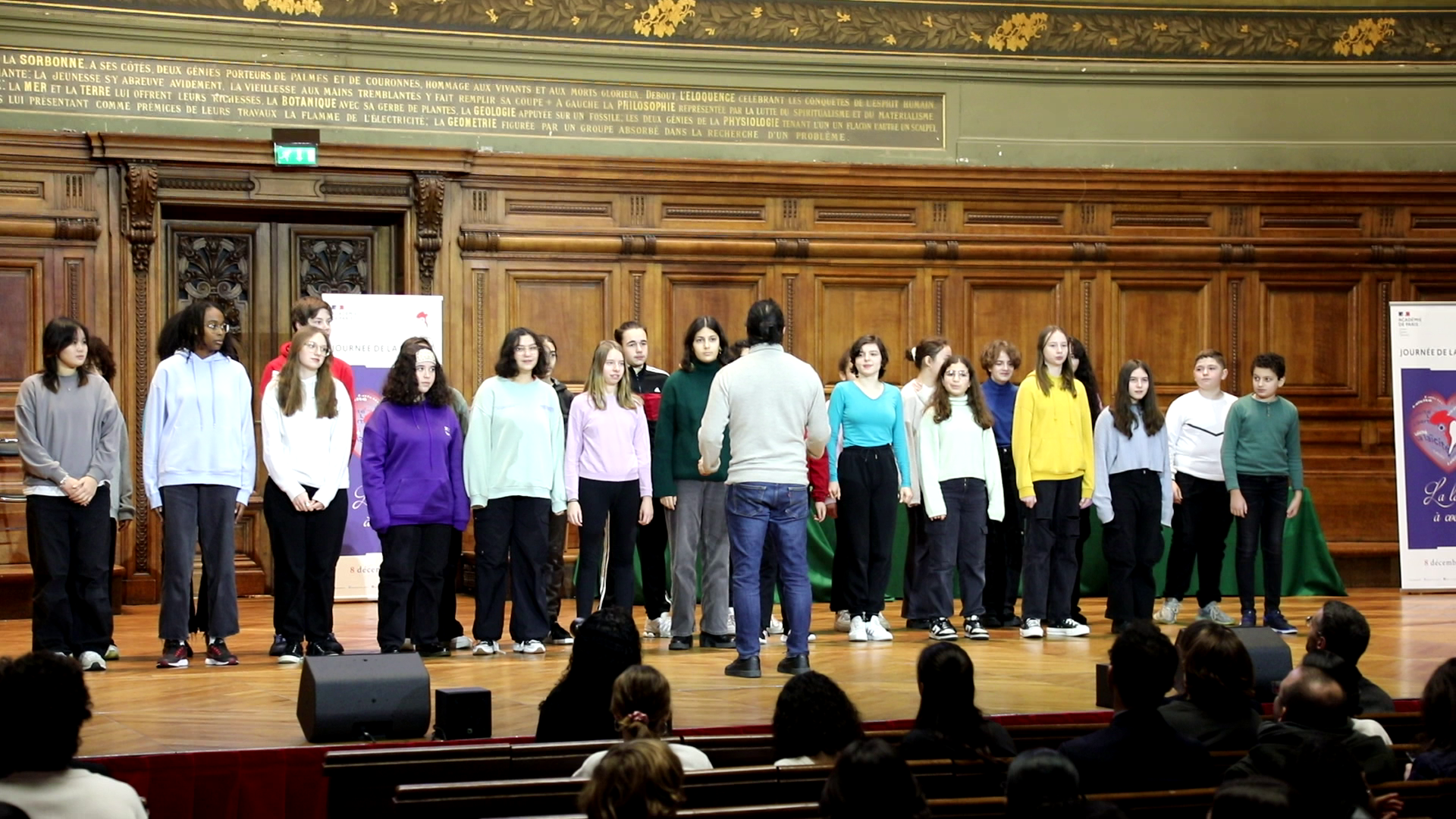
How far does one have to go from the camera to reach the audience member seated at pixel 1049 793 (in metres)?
2.72

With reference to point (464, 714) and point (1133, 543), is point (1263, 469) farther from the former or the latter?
point (464, 714)

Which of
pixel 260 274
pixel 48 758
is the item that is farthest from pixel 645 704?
pixel 260 274

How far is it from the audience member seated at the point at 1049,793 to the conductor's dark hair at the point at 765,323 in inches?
150

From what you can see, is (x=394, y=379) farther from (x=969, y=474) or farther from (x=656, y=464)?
(x=969, y=474)

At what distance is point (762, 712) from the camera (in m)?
5.32

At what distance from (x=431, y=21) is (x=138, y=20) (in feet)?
5.91

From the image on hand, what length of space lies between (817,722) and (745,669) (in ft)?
9.17

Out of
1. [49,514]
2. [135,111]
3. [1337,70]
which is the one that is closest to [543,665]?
[49,514]

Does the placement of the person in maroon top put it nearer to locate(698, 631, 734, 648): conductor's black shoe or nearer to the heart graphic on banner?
locate(698, 631, 734, 648): conductor's black shoe

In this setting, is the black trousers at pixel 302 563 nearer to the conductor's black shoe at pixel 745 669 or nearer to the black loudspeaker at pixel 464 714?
the conductor's black shoe at pixel 745 669

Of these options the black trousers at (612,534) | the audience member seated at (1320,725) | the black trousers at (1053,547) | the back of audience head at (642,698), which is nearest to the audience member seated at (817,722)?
the back of audience head at (642,698)

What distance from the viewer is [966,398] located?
26.2 ft

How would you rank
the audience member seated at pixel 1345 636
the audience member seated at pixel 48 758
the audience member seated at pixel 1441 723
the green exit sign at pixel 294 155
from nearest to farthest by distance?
the audience member seated at pixel 48 758, the audience member seated at pixel 1441 723, the audience member seated at pixel 1345 636, the green exit sign at pixel 294 155

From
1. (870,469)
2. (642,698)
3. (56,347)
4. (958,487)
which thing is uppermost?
(56,347)
